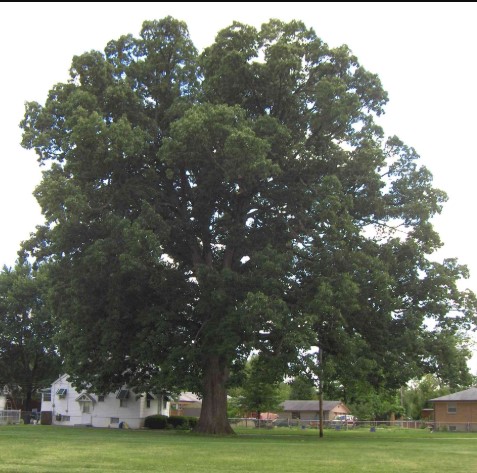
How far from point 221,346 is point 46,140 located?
1325cm

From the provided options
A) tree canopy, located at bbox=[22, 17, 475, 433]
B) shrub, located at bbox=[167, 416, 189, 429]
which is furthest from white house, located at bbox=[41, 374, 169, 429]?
tree canopy, located at bbox=[22, 17, 475, 433]

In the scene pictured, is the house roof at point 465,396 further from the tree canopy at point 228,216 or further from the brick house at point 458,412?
the tree canopy at point 228,216

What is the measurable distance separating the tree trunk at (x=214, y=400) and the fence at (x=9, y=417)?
2396cm

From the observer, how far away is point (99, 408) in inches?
2160

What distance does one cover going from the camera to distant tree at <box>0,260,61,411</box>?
6481cm

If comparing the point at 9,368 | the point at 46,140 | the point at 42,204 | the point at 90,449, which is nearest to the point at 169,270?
the point at 42,204

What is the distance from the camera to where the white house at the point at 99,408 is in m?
53.4

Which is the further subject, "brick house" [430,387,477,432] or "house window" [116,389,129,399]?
"brick house" [430,387,477,432]

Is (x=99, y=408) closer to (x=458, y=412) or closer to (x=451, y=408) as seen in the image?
(x=451, y=408)

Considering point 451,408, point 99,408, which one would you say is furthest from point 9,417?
point 451,408

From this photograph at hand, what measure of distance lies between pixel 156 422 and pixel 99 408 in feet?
22.0

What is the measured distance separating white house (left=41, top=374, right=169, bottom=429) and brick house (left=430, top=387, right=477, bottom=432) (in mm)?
24238

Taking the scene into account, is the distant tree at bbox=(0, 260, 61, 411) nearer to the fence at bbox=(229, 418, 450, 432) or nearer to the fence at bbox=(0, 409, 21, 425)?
the fence at bbox=(0, 409, 21, 425)

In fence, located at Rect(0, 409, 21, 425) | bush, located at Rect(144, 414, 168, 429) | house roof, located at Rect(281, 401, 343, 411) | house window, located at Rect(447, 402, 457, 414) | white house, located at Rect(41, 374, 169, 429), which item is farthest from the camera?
house roof, located at Rect(281, 401, 343, 411)
